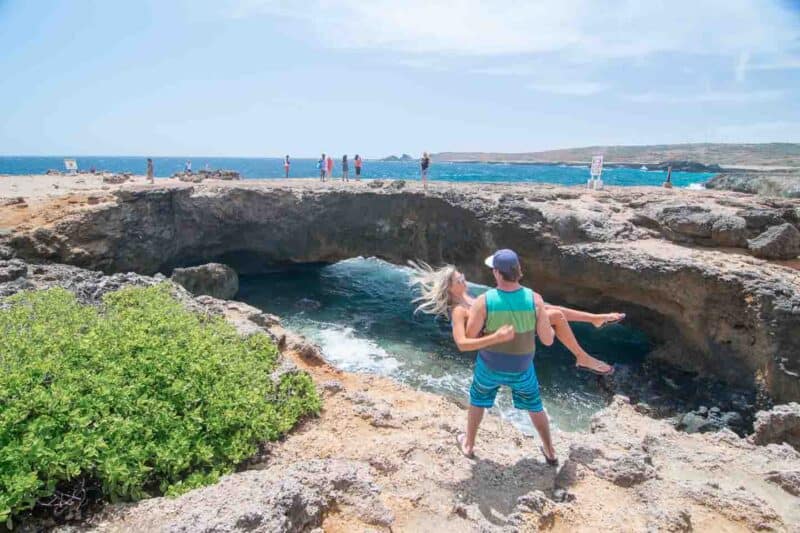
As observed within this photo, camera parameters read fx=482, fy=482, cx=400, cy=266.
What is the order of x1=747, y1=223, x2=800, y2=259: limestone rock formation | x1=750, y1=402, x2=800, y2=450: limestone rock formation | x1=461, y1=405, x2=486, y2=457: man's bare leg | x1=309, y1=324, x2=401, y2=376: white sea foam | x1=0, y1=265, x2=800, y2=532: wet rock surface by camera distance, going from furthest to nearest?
1. x1=309, y1=324, x2=401, y2=376: white sea foam
2. x1=747, y1=223, x2=800, y2=259: limestone rock formation
3. x1=750, y1=402, x2=800, y2=450: limestone rock formation
4. x1=461, y1=405, x2=486, y2=457: man's bare leg
5. x1=0, y1=265, x2=800, y2=532: wet rock surface

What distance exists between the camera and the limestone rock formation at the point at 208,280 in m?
18.3

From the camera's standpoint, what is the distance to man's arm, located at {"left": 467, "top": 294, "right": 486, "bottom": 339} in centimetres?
476

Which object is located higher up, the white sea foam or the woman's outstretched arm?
the woman's outstretched arm

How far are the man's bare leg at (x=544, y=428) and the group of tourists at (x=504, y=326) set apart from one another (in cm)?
1

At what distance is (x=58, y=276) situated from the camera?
38.4ft

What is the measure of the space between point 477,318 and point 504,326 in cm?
37

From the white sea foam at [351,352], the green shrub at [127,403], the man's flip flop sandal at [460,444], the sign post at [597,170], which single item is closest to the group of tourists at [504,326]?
the man's flip flop sandal at [460,444]

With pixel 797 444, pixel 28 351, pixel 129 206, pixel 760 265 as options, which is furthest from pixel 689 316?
pixel 129 206

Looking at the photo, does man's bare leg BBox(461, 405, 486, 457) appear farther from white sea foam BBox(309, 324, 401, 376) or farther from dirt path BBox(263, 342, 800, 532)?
white sea foam BBox(309, 324, 401, 376)

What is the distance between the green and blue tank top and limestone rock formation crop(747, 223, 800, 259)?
1154 cm

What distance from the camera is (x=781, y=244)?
12.6 m

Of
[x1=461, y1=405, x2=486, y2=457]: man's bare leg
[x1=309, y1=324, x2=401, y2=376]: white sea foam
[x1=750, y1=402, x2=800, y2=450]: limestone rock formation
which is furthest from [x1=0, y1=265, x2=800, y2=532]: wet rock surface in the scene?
[x1=309, y1=324, x2=401, y2=376]: white sea foam

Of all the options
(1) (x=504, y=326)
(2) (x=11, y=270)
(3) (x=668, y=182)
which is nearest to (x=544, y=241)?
(1) (x=504, y=326)

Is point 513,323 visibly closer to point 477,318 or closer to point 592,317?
point 477,318
